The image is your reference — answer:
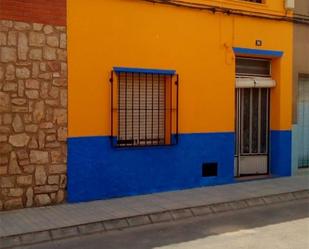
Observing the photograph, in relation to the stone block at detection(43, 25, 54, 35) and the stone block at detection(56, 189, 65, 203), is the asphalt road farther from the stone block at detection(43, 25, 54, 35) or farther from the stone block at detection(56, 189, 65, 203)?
the stone block at detection(43, 25, 54, 35)

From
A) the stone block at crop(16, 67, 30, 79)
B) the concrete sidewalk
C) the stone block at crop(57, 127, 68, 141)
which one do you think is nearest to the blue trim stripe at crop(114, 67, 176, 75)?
the stone block at crop(57, 127, 68, 141)

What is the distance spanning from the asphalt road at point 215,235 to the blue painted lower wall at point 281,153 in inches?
121

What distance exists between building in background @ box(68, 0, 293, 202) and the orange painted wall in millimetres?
19

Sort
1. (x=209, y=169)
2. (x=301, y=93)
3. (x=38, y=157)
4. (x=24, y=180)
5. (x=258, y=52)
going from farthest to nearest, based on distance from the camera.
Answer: (x=301, y=93) → (x=258, y=52) → (x=209, y=169) → (x=38, y=157) → (x=24, y=180)

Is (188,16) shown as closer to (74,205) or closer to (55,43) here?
(55,43)

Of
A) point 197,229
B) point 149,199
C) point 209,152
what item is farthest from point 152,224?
point 209,152

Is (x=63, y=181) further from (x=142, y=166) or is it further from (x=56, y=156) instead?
(x=142, y=166)

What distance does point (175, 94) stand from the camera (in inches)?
368

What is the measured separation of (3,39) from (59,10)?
1.04 metres

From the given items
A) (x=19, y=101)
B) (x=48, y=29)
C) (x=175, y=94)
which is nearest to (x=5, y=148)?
(x=19, y=101)

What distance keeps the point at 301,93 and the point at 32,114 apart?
653cm

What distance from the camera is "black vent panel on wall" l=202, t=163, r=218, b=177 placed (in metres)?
9.85

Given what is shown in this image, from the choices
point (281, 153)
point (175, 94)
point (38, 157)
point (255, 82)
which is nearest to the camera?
point (38, 157)

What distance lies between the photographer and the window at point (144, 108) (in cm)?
884
